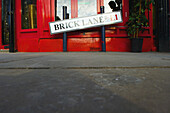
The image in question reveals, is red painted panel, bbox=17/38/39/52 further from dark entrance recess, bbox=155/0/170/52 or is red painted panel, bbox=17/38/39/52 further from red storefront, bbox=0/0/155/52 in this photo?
dark entrance recess, bbox=155/0/170/52

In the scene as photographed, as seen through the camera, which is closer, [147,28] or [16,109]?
[16,109]

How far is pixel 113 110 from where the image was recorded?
591 mm

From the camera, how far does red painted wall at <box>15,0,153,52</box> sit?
5.29m

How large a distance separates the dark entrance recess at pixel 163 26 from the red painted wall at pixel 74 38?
0.37 m

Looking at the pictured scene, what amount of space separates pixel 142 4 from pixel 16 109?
5.44m

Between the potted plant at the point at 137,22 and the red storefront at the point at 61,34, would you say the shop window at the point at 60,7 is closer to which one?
the red storefront at the point at 61,34

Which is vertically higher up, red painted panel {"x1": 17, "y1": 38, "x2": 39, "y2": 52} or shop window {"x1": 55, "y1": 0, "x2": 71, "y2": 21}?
shop window {"x1": 55, "y1": 0, "x2": 71, "y2": 21}

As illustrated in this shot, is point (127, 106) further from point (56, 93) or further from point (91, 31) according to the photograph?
point (91, 31)

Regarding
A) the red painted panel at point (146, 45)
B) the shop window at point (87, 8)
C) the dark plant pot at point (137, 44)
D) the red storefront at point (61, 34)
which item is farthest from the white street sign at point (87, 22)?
the red painted panel at point (146, 45)

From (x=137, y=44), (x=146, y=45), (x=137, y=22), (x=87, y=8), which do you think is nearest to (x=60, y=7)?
(x=87, y=8)

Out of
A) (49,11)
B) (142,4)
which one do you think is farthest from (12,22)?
(142,4)

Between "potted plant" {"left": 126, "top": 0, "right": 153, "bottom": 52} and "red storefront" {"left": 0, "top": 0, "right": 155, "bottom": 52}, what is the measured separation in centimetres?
41

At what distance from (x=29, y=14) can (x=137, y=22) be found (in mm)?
4691

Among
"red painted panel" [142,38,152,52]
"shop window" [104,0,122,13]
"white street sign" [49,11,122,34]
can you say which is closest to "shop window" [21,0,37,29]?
"white street sign" [49,11,122,34]
